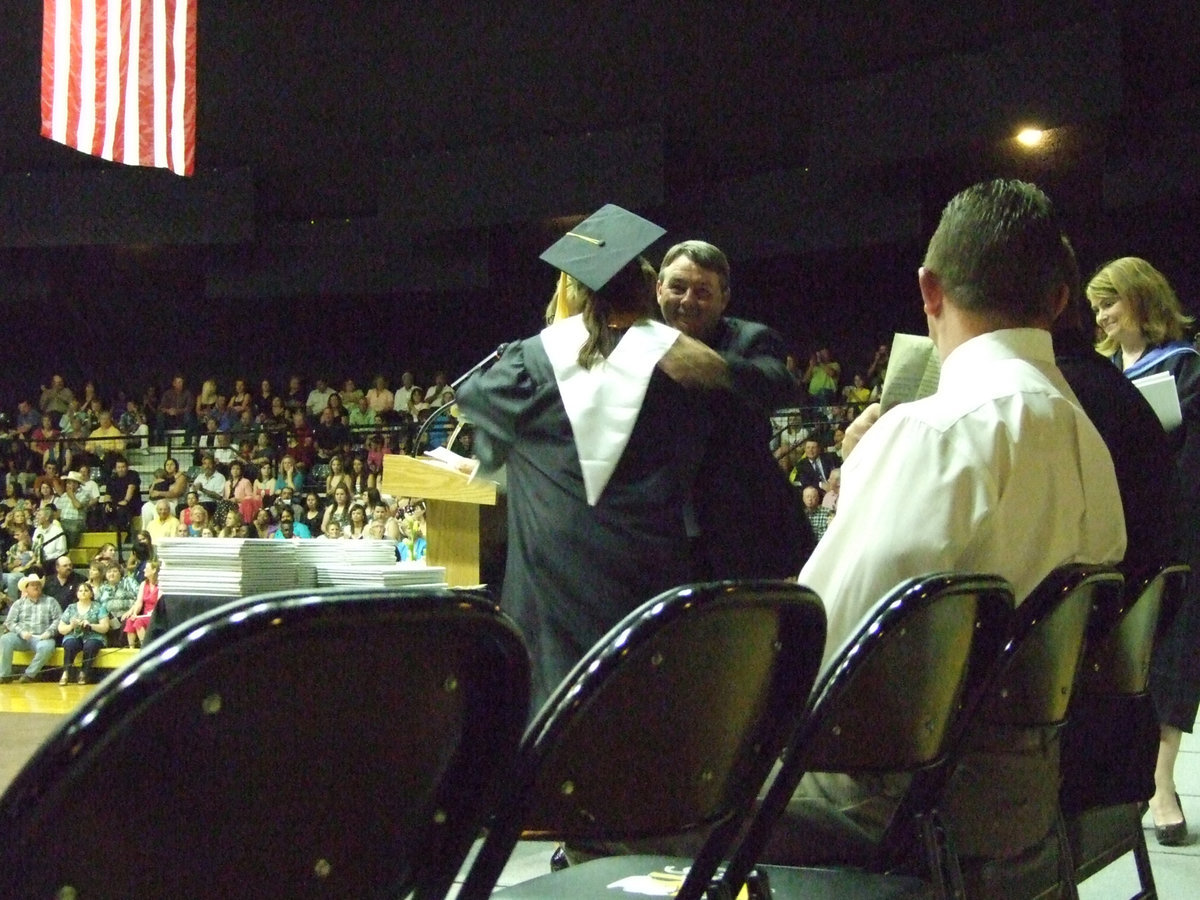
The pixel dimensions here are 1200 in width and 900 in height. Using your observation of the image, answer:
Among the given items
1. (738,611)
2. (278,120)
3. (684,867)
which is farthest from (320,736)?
(278,120)

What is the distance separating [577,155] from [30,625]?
626 centimetres

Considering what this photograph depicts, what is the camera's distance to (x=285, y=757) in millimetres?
756

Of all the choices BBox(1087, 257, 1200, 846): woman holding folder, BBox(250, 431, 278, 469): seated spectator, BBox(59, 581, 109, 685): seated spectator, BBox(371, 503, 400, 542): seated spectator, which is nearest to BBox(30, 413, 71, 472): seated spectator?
BBox(250, 431, 278, 469): seated spectator

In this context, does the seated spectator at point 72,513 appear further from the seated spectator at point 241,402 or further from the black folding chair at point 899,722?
the black folding chair at point 899,722

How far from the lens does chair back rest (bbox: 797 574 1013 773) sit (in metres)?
1.22

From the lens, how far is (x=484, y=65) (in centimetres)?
1144

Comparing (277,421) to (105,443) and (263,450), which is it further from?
(105,443)

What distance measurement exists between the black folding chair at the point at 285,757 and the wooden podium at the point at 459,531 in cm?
252

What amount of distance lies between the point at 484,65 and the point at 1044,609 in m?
10.8

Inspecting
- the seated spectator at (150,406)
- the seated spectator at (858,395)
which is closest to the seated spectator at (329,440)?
the seated spectator at (150,406)

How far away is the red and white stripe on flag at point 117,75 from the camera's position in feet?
23.8

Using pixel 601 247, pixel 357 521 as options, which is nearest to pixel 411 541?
pixel 357 521

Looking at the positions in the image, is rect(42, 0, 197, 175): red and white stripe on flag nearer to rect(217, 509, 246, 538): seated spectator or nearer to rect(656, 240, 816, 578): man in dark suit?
rect(217, 509, 246, 538): seated spectator

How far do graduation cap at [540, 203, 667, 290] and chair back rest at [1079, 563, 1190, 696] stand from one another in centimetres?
128
